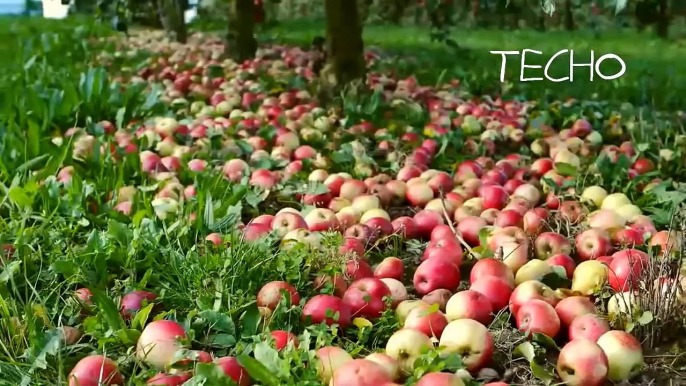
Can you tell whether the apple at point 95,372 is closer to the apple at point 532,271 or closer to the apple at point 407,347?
the apple at point 407,347

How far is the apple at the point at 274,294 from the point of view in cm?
200

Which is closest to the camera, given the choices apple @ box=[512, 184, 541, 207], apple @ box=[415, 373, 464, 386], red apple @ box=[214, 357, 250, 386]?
apple @ box=[415, 373, 464, 386]

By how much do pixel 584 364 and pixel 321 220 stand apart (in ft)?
3.83

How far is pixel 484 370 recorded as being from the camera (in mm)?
1802

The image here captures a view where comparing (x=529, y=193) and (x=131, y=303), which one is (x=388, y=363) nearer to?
(x=131, y=303)

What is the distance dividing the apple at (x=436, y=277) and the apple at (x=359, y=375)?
25.5 inches

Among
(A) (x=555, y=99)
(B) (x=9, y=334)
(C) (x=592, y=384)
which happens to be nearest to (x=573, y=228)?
(C) (x=592, y=384)

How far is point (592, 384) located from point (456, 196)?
1.38m

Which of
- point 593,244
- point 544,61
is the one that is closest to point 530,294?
point 593,244

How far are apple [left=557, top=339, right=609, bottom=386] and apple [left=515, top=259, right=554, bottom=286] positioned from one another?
480 millimetres

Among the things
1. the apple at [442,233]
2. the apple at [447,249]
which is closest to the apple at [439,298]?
the apple at [447,249]

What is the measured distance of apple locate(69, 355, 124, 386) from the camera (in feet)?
5.42

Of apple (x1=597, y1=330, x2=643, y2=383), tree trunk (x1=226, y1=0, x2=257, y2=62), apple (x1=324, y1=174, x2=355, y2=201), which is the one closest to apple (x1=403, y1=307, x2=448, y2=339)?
apple (x1=597, y1=330, x2=643, y2=383)

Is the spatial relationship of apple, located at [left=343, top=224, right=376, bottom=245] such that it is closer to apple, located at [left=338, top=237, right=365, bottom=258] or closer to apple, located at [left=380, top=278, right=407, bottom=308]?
apple, located at [left=338, top=237, right=365, bottom=258]
